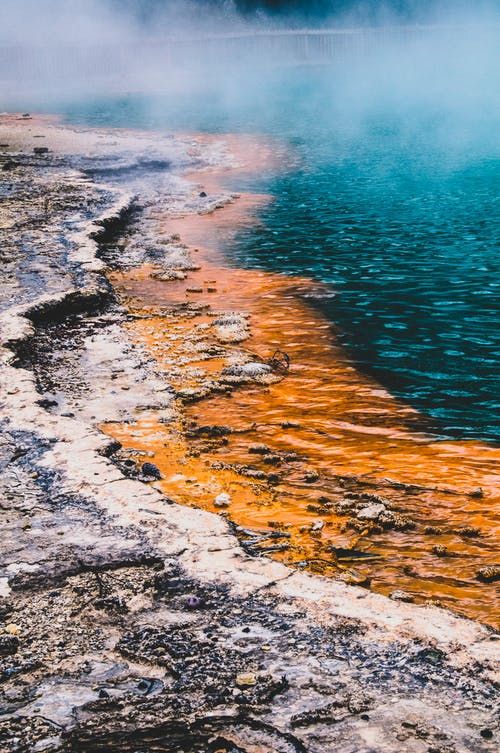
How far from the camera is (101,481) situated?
12.6 ft

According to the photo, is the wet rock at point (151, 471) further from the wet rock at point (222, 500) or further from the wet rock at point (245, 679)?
the wet rock at point (245, 679)

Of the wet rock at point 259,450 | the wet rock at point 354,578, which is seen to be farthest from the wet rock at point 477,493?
the wet rock at point 259,450

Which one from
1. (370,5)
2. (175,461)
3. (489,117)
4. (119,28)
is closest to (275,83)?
(489,117)

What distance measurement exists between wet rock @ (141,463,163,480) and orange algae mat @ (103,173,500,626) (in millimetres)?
56

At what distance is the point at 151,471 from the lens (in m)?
4.30

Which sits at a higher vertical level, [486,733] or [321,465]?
[486,733]

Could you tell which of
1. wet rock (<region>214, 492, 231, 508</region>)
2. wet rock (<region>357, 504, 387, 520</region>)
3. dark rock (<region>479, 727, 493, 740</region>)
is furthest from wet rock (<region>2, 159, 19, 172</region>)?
dark rock (<region>479, 727, 493, 740</region>)

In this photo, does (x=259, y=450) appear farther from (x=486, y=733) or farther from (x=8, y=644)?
(x=486, y=733)

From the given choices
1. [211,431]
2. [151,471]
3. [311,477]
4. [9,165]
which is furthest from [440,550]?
[9,165]

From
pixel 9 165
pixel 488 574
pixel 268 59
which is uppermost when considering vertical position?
pixel 268 59

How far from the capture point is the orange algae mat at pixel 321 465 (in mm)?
3576

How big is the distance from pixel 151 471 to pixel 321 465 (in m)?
0.98

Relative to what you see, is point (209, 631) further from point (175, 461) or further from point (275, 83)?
point (275, 83)

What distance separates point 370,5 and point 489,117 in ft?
158
